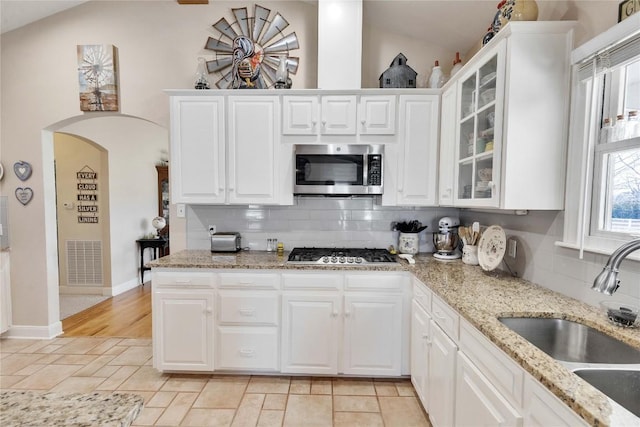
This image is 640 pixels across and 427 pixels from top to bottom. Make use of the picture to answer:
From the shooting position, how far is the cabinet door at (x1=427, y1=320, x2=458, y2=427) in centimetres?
153

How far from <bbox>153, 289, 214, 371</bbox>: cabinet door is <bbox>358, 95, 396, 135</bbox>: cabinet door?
1.79 m

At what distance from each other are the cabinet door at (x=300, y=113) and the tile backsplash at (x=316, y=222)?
2.18 feet

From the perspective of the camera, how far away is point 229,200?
8.45 feet

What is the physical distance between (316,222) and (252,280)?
0.85 meters

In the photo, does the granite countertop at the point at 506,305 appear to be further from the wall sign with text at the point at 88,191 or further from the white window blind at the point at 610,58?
the wall sign with text at the point at 88,191

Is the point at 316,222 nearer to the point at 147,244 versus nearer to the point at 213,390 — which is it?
the point at 213,390

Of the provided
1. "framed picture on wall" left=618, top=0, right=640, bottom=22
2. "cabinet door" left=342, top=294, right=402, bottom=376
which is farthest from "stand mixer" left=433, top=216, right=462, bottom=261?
"framed picture on wall" left=618, top=0, right=640, bottom=22

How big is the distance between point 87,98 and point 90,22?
2.31 feet

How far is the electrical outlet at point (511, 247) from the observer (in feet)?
6.62

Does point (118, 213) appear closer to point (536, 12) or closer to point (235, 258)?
point (235, 258)

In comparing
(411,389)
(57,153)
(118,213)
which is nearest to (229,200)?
(411,389)

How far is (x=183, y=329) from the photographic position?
2.34m

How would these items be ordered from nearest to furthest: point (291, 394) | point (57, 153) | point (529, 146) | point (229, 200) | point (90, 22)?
point (529, 146), point (291, 394), point (229, 200), point (90, 22), point (57, 153)

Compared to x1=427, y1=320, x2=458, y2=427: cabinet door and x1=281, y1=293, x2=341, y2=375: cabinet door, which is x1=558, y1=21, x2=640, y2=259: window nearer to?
x1=427, y1=320, x2=458, y2=427: cabinet door
